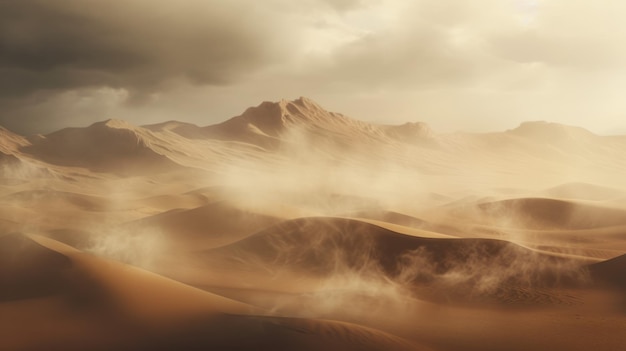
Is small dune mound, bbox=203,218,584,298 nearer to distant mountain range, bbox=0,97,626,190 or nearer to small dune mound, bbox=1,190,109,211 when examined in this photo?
small dune mound, bbox=1,190,109,211

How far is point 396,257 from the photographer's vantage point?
65.6 feet

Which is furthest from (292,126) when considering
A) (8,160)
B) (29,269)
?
(29,269)

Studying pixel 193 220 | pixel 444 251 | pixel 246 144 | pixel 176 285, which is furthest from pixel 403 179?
pixel 176 285

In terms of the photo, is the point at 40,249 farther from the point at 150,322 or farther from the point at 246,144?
the point at 246,144

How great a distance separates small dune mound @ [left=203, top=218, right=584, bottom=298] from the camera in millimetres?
16984

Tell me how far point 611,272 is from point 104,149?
311 feet

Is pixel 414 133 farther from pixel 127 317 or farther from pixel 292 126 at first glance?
pixel 127 317

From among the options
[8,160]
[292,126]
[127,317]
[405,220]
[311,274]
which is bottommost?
[127,317]

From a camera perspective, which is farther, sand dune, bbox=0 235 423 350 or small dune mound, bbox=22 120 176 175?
small dune mound, bbox=22 120 176 175

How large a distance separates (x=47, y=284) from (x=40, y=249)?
7.64 feet

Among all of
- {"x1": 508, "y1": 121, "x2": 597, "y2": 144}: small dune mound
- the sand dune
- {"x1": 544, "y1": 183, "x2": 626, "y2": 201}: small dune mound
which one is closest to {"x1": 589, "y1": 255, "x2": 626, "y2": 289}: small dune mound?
the sand dune

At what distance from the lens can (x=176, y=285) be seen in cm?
1334

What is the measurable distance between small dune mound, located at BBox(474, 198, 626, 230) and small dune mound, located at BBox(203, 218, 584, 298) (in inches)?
672

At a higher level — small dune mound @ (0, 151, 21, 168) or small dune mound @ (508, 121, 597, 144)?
small dune mound @ (508, 121, 597, 144)
